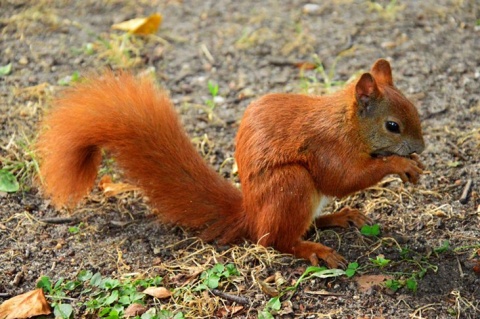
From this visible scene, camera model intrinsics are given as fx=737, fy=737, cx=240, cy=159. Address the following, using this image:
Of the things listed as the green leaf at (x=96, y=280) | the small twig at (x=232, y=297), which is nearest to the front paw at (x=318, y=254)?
the small twig at (x=232, y=297)

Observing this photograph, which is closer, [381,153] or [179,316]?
[179,316]

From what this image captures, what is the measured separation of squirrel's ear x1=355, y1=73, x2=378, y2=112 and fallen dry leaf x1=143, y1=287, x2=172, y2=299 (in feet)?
3.33

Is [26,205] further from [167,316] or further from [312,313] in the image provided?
[312,313]

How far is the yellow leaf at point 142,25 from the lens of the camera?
4598mm

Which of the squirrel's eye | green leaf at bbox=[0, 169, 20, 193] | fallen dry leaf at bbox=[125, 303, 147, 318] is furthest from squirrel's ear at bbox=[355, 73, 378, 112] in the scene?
green leaf at bbox=[0, 169, 20, 193]

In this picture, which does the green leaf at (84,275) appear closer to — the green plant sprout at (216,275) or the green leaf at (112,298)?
the green leaf at (112,298)

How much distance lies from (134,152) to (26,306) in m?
0.72

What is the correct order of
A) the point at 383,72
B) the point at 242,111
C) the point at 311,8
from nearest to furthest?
the point at 383,72
the point at 242,111
the point at 311,8

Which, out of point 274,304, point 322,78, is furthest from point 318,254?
point 322,78

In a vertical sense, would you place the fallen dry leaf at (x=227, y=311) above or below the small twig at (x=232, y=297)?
below

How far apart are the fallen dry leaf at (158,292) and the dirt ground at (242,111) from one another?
36 millimetres

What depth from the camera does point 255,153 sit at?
2822 millimetres

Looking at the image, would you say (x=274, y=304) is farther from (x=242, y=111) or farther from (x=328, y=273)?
(x=242, y=111)

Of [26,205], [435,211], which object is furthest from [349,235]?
[26,205]
